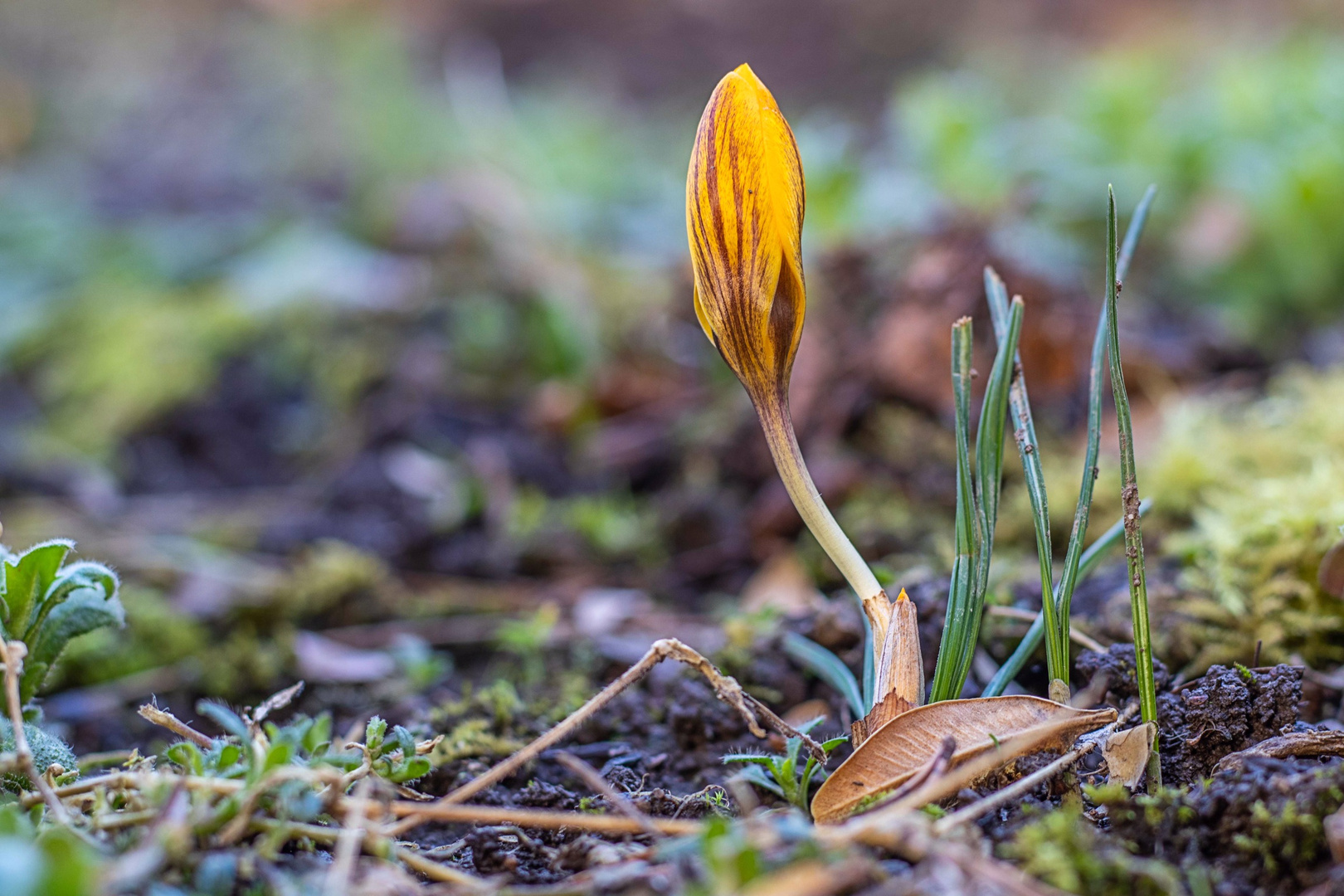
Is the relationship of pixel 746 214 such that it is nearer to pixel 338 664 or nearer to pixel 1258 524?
pixel 1258 524

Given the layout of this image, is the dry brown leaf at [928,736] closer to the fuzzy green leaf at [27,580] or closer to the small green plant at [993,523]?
the small green plant at [993,523]

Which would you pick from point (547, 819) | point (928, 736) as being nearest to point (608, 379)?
point (928, 736)

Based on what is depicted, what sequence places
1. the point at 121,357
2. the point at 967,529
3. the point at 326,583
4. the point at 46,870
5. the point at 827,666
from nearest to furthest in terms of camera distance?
the point at 46,870, the point at 967,529, the point at 827,666, the point at 326,583, the point at 121,357

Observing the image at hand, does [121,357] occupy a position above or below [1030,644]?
above

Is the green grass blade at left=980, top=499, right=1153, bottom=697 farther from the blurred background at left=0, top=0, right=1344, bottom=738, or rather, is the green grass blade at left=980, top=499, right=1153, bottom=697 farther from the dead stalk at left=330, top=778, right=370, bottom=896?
the dead stalk at left=330, top=778, right=370, bottom=896

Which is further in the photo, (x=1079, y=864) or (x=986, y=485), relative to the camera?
(x=986, y=485)

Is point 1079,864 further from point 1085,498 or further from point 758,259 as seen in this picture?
point 758,259

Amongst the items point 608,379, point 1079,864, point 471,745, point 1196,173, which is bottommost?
point 1079,864

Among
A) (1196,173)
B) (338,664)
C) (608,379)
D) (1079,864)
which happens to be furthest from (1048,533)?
(1196,173)

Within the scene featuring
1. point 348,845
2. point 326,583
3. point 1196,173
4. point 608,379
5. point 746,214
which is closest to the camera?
point 348,845

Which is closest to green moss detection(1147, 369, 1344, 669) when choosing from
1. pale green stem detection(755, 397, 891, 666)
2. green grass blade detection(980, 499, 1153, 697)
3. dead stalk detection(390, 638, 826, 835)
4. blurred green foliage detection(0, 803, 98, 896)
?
green grass blade detection(980, 499, 1153, 697)
